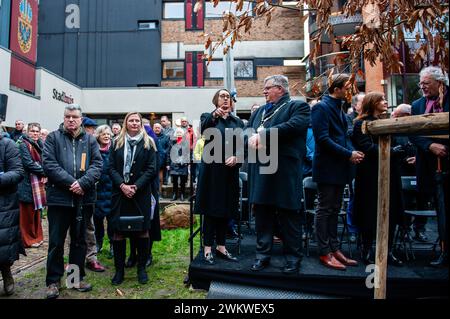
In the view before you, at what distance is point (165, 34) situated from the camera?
21.6 metres

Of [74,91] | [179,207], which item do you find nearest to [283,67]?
[74,91]

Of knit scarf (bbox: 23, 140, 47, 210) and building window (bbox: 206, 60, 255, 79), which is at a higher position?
building window (bbox: 206, 60, 255, 79)

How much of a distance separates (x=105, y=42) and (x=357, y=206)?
20218 millimetres

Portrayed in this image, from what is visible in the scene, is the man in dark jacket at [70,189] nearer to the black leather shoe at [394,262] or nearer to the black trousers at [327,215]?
the black trousers at [327,215]

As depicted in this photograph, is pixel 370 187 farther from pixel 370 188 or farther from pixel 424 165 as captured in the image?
pixel 424 165

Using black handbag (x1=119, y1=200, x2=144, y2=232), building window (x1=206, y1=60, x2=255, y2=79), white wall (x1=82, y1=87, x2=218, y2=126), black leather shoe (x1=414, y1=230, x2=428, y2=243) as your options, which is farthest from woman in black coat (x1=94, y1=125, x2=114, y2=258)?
building window (x1=206, y1=60, x2=255, y2=79)

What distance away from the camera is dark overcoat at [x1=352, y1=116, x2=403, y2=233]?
13.5 ft

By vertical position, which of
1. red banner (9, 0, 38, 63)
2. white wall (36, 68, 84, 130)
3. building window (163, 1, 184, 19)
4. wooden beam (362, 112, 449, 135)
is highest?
building window (163, 1, 184, 19)

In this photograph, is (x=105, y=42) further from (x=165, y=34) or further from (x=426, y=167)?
(x=426, y=167)

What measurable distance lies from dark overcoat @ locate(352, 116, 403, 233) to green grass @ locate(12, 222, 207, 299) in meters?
2.05

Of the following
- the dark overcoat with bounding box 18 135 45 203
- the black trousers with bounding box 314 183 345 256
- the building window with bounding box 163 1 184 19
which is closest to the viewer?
the black trousers with bounding box 314 183 345 256

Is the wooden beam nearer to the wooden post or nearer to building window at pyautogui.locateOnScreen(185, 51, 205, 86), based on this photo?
the wooden post

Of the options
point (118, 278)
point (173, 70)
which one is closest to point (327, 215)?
point (118, 278)
